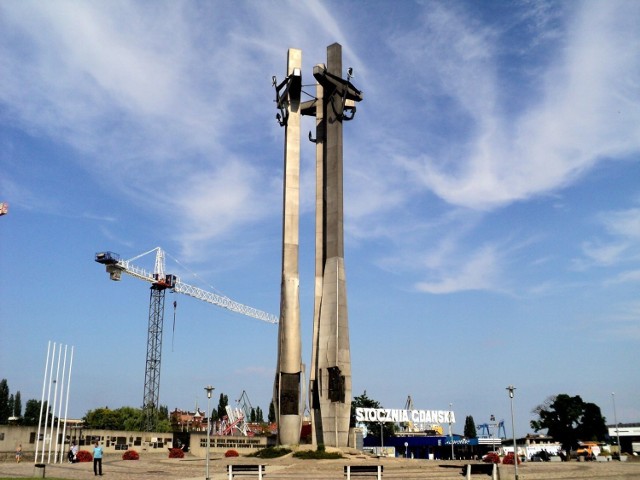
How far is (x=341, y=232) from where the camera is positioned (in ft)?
157

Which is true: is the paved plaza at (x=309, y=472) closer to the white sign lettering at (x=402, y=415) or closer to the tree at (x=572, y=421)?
the white sign lettering at (x=402, y=415)

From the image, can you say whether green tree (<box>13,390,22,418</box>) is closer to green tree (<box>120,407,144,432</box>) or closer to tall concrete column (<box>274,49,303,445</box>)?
green tree (<box>120,407,144,432</box>)

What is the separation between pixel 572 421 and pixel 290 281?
64568 mm

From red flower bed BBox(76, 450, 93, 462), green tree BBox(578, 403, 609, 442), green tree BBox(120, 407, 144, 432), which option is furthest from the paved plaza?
green tree BBox(120, 407, 144, 432)

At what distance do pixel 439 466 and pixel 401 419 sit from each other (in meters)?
50.5

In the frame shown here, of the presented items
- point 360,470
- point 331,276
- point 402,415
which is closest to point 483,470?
point 360,470

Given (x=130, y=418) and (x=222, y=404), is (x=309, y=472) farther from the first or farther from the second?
(x=222, y=404)

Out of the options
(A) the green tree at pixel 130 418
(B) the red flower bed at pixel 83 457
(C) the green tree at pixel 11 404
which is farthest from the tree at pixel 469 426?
(B) the red flower bed at pixel 83 457

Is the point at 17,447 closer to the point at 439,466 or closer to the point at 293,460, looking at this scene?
the point at 293,460

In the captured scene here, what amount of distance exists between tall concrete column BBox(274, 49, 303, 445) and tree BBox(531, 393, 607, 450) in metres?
62.0

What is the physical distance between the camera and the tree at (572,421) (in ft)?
297

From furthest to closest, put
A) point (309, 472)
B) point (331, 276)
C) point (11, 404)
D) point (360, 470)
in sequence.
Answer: point (11, 404)
point (331, 276)
point (309, 472)
point (360, 470)

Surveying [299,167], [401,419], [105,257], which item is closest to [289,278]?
[299,167]

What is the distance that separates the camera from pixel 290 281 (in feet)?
158
